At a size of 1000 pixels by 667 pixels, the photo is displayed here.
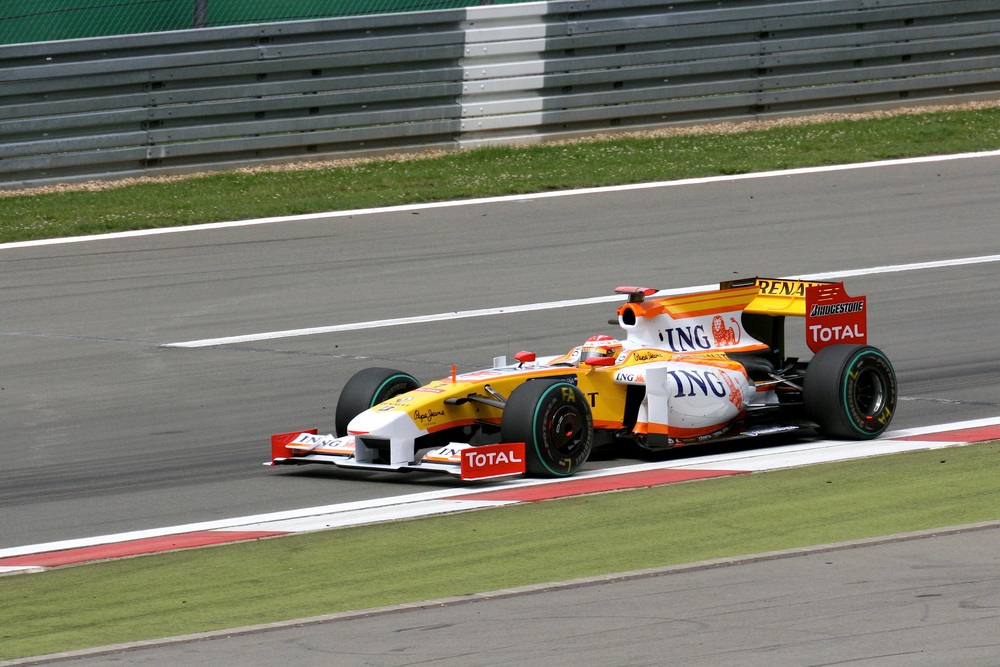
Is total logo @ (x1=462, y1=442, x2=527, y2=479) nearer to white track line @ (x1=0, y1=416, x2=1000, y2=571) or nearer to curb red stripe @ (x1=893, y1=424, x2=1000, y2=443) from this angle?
white track line @ (x1=0, y1=416, x2=1000, y2=571)

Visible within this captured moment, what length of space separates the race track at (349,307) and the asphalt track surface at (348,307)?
32 mm

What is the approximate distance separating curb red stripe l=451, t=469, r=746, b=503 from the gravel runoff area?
36.3 feet

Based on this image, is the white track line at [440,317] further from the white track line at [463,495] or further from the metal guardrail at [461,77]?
the metal guardrail at [461,77]

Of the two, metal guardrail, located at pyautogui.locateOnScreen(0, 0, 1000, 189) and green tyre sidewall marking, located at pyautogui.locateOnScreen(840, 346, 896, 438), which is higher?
metal guardrail, located at pyautogui.locateOnScreen(0, 0, 1000, 189)

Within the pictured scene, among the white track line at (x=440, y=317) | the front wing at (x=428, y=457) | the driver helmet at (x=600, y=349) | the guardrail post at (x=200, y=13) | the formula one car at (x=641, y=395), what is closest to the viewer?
the front wing at (x=428, y=457)

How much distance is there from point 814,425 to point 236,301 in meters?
6.22

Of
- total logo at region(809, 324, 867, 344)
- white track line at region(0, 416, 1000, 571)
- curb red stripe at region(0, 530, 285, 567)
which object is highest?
total logo at region(809, 324, 867, 344)

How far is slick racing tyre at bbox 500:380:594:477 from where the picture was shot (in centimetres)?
963

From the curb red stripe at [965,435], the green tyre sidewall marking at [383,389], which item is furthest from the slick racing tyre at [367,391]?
the curb red stripe at [965,435]

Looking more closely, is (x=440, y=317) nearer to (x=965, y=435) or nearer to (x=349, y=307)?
(x=349, y=307)

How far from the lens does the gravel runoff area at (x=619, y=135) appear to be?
1967cm

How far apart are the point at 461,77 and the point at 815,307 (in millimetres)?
10823

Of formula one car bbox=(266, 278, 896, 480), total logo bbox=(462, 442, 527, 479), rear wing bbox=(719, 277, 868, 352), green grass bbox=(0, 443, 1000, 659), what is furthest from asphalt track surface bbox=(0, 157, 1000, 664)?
green grass bbox=(0, 443, 1000, 659)

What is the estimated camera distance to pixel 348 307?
49.9 feet
